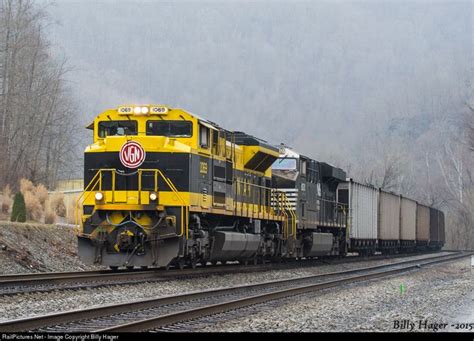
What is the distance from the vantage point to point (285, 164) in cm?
2353

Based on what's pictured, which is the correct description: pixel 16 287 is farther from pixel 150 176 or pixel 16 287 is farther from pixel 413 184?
pixel 413 184

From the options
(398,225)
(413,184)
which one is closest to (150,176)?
(398,225)

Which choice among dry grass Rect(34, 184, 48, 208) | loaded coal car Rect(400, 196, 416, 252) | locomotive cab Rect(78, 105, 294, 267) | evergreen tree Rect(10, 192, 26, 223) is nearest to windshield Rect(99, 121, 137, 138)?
locomotive cab Rect(78, 105, 294, 267)

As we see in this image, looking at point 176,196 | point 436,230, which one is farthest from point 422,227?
point 176,196

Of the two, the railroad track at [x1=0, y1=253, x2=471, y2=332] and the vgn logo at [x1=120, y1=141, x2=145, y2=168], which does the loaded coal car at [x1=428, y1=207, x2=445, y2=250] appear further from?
the railroad track at [x1=0, y1=253, x2=471, y2=332]

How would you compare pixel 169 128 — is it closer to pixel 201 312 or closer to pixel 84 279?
pixel 84 279

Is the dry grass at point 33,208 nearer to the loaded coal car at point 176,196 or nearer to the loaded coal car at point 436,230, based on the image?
the loaded coal car at point 176,196

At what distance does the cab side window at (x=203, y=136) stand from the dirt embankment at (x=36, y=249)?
5.70 meters

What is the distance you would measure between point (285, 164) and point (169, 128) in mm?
8083

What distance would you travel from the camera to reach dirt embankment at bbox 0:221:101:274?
1858 cm

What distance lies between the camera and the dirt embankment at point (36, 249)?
731 inches

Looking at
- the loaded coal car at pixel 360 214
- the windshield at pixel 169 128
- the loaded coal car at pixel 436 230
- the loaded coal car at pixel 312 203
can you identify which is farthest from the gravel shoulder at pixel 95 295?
the loaded coal car at pixel 436 230

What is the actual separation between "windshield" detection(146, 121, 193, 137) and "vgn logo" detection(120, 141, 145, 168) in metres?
0.75

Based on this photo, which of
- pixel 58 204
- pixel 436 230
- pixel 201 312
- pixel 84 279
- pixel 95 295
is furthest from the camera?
pixel 436 230
